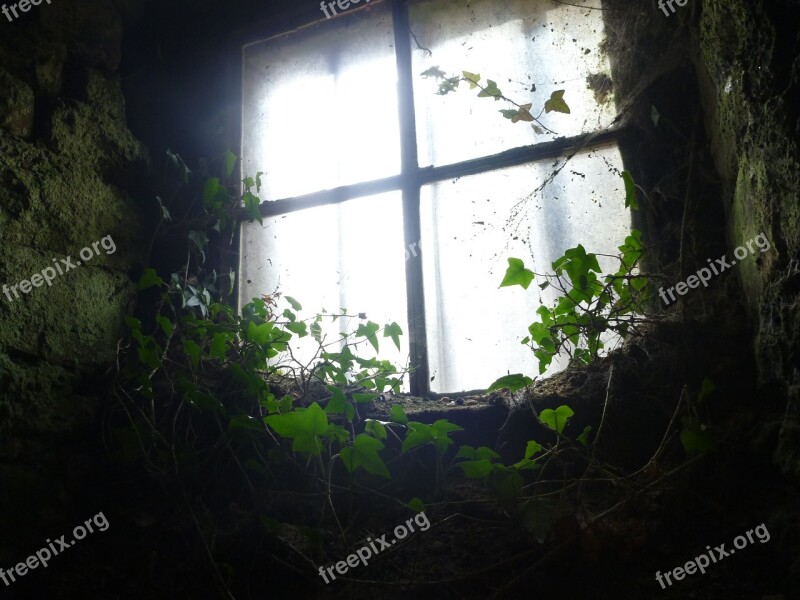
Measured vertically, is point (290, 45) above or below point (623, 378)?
above

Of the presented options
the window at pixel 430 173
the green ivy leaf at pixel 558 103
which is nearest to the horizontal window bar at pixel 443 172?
the window at pixel 430 173

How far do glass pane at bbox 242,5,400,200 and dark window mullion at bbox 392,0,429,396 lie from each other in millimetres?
49

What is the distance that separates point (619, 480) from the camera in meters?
1.41

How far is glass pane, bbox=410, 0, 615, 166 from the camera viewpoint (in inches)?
82.6

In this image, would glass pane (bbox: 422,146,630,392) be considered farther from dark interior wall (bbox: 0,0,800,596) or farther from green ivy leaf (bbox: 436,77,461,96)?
green ivy leaf (bbox: 436,77,461,96)

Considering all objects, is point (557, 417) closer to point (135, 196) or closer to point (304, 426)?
point (304, 426)

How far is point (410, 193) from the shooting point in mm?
2205

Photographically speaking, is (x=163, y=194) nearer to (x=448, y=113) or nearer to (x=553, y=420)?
(x=448, y=113)

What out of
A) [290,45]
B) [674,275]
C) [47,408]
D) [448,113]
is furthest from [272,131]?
[674,275]

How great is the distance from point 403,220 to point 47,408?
1296mm

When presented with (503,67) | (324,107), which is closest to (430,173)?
(503,67)

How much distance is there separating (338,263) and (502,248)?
617 mm

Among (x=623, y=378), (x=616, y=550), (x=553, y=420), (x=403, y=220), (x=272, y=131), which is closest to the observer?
(x=616, y=550)

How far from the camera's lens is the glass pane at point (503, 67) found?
2.10 m
